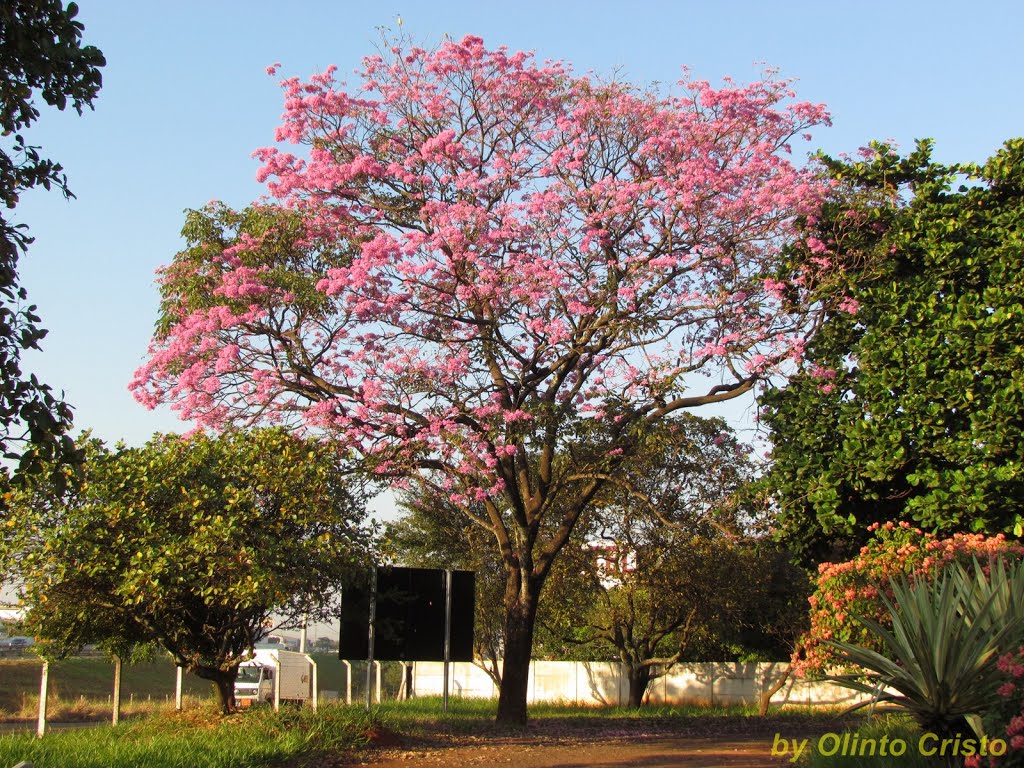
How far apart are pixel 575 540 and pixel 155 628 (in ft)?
41.9

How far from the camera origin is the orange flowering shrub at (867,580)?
11.7 meters

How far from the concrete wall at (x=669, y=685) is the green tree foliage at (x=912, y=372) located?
43.4ft

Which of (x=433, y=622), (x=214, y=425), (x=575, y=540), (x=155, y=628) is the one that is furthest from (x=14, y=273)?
(x=575, y=540)

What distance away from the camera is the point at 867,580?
1202 centimetres

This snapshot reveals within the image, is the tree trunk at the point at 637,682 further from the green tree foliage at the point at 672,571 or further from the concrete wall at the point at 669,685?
the concrete wall at the point at 669,685

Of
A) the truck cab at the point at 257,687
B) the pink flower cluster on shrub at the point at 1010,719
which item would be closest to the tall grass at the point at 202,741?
the pink flower cluster on shrub at the point at 1010,719

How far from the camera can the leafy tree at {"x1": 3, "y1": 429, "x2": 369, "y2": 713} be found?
40.7ft

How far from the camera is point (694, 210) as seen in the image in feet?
53.1

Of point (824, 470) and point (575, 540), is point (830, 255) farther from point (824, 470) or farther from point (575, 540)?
point (575, 540)

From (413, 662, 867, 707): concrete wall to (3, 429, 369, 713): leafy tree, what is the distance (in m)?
17.3

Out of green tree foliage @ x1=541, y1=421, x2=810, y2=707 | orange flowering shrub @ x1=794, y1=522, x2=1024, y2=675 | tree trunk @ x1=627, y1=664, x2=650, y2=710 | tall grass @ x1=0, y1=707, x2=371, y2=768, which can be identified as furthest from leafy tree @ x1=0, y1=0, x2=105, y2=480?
tree trunk @ x1=627, y1=664, x2=650, y2=710

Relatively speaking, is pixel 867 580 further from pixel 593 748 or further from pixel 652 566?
pixel 652 566

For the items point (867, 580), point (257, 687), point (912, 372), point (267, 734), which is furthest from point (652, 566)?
point (267, 734)

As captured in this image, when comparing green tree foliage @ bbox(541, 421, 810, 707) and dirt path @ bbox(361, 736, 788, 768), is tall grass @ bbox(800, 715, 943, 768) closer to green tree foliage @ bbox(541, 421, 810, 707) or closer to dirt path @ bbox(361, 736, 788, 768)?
dirt path @ bbox(361, 736, 788, 768)
